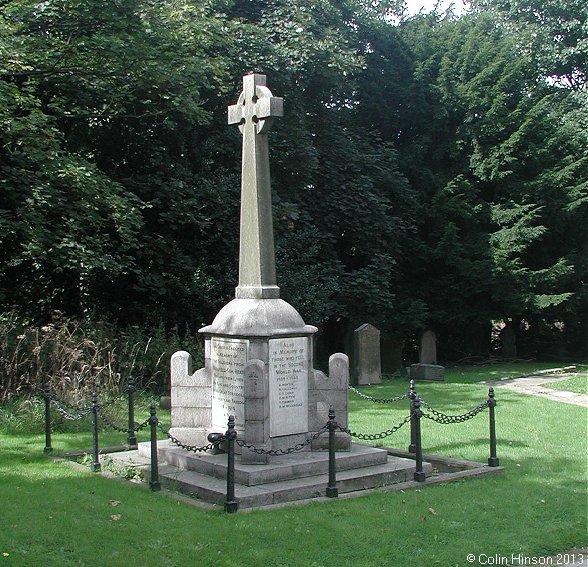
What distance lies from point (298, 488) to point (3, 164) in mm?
11780

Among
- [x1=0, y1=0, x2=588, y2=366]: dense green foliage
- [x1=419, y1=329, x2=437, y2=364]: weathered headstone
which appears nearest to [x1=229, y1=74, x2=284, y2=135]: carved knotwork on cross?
[x1=0, y1=0, x2=588, y2=366]: dense green foliage

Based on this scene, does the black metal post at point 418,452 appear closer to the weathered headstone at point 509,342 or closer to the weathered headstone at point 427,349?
the weathered headstone at point 427,349

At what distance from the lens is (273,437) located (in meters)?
10.3

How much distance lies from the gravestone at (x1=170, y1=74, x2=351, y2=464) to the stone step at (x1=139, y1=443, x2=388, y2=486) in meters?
0.20

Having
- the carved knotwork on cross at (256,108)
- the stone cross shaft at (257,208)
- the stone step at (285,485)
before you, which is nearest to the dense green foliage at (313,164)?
the carved knotwork on cross at (256,108)

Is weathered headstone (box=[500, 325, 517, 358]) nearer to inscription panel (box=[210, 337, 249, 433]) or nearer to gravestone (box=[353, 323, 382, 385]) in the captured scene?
gravestone (box=[353, 323, 382, 385])

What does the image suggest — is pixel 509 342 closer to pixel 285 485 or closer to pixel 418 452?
pixel 418 452

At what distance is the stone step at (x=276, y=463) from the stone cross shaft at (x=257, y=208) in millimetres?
2202

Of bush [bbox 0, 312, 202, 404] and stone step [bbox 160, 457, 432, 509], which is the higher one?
bush [bbox 0, 312, 202, 404]

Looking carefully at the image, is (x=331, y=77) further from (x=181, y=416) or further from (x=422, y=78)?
(x=181, y=416)

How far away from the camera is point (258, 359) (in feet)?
32.9

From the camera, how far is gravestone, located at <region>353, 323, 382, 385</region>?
22.2 m

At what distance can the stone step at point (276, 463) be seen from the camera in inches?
377

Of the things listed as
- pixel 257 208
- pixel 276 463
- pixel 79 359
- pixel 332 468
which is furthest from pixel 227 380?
pixel 79 359
